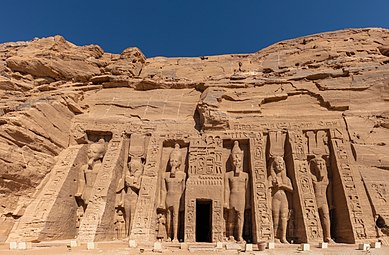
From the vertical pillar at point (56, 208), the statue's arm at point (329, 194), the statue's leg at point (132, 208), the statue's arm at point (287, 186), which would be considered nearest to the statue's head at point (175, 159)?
the statue's leg at point (132, 208)

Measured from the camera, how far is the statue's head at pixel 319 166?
1280cm

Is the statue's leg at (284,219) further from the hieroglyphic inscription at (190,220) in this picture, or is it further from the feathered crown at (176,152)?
the feathered crown at (176,152)

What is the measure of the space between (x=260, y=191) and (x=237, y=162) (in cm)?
148

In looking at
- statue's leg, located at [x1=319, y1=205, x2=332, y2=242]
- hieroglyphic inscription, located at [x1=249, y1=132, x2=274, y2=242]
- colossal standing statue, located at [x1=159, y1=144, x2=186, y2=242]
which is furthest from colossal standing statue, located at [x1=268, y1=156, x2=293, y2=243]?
colossal standing statue, located at [x1=159, y1=144, x2=186, y2=242]

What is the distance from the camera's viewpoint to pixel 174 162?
13.6 m

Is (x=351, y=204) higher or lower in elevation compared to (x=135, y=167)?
lower

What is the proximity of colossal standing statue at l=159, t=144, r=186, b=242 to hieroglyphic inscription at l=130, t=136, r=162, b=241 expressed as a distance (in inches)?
17.5

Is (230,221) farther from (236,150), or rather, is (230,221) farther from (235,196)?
(236,150)

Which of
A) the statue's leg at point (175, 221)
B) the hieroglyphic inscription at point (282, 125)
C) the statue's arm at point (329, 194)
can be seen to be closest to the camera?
the statue's arm at point (329, 194)

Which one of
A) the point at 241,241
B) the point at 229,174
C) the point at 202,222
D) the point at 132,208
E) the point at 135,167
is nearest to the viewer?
the point at 241,241

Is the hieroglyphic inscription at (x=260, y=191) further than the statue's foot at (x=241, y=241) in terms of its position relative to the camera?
No

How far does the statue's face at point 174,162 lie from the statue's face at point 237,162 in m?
2.14

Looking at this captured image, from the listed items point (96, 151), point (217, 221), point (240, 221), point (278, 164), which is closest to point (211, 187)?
point (217, 221)

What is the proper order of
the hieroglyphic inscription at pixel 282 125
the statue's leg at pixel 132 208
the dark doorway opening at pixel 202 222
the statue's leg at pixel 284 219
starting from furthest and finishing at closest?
the dark doorway opening at pixel 202 222
the hieroglyphic inscription at pixel 282 125
the statue's leg at pixel 132 208
the statue's leg at pixel 284 219
